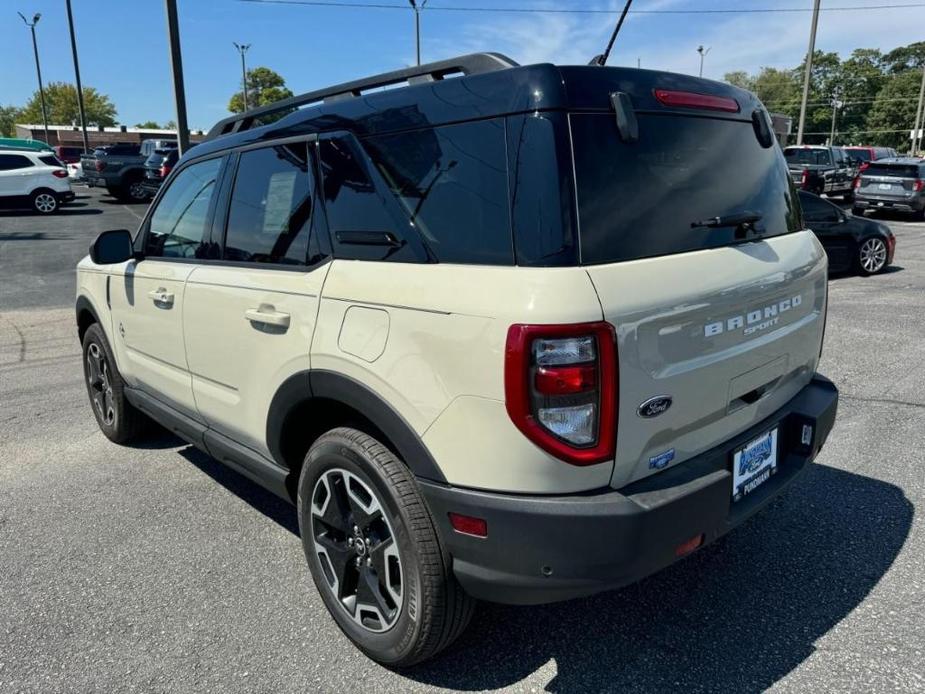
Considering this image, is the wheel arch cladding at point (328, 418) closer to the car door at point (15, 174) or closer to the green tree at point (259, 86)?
the car door at point (15, 174)

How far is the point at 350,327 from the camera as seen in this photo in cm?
221

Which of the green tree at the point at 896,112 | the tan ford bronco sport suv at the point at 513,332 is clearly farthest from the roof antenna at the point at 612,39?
the green tree at the point at 896,112

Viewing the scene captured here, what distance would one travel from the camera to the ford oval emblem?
1.90 metres

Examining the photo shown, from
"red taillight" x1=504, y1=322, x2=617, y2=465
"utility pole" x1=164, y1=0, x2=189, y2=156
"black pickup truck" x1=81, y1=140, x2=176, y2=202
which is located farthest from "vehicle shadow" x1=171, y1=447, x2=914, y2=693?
"black pickup truck" x1=81, y1=140, x2=176, y2=202

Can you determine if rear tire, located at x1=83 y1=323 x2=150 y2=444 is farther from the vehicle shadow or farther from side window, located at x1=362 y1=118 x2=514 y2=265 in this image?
side window, located at x1=362 y1=118 x2=514 y2=265

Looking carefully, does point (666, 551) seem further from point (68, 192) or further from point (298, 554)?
point (68, 192)

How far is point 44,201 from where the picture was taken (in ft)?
65.7

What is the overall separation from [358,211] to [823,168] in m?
22.9

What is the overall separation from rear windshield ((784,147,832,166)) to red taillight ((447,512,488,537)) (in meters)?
23.2

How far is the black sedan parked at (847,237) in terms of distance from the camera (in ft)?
34.4

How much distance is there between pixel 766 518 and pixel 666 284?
190cm

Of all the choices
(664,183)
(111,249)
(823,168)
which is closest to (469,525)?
(664,183)

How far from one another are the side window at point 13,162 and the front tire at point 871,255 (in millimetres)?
21211

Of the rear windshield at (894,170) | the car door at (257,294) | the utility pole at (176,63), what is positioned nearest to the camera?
the car door at (257,294)
